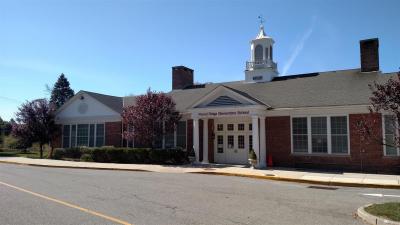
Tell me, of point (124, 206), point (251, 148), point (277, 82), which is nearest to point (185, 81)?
point (277, 82)

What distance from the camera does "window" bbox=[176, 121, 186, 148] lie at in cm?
2719

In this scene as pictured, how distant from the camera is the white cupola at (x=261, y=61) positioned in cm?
2958

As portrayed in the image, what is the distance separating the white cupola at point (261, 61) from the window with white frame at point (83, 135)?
12.4m

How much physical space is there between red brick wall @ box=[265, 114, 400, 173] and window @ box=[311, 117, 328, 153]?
1.58 ft

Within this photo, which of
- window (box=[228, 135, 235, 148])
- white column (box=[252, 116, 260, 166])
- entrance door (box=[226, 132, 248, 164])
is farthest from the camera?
window (box=[228, 135, 235, 148])

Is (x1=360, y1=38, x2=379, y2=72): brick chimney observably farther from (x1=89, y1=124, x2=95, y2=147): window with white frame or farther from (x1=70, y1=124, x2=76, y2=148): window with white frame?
(x1=70, y1=124, x2=76, y2=148): window with white frame

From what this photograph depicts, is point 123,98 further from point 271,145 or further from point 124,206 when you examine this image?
point 124,206

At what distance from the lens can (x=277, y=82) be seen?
27703 mm

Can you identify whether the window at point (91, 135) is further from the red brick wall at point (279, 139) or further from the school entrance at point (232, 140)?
the red brick wall at point (279, 139)

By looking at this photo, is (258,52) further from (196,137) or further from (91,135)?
(91,135)

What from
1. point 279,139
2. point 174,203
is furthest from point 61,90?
point 174,203

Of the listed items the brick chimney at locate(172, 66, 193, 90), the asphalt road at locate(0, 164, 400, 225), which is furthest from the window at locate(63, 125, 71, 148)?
the asphalt road at locate(0, 164, 400, 225)

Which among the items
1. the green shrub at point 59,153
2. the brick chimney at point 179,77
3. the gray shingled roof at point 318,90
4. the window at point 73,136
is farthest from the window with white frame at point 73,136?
the gray shingled roof at point 318,90

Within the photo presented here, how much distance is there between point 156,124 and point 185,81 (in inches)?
403
